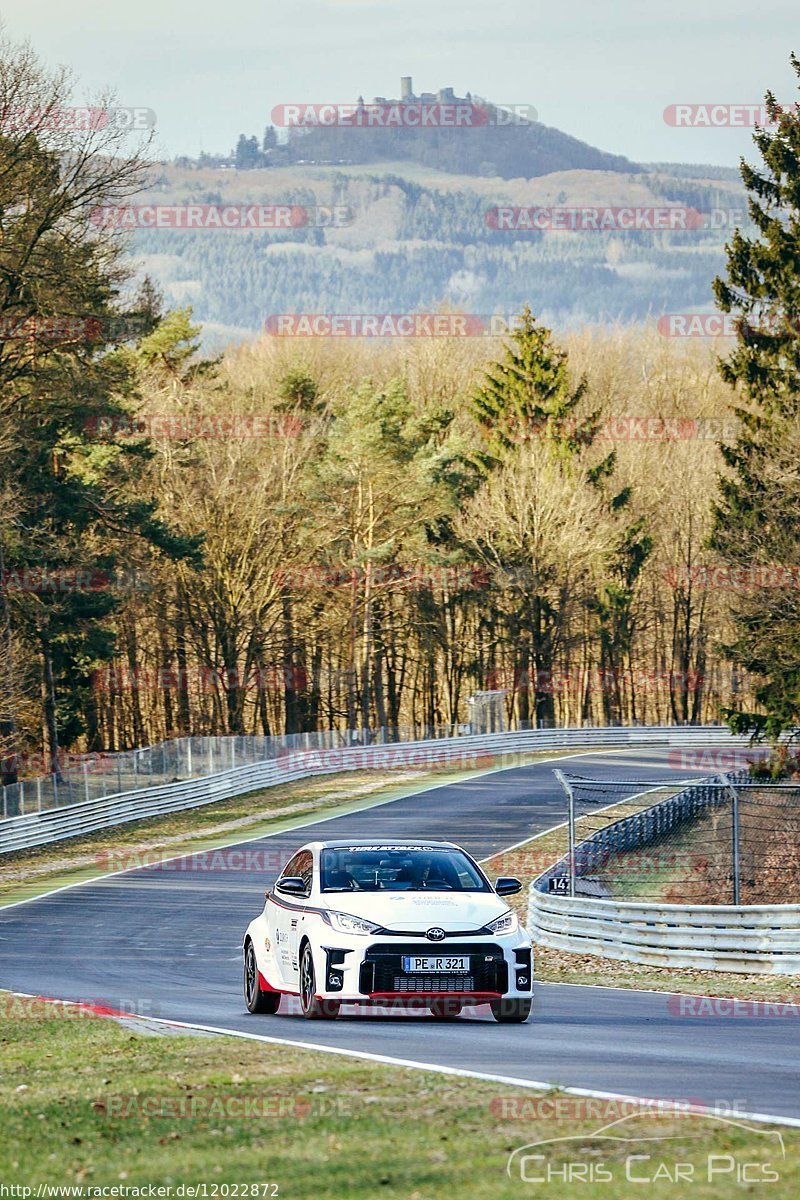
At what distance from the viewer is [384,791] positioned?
54.0 m

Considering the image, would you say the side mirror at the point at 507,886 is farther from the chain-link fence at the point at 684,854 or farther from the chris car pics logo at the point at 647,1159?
the chain-link fence at the point at 684,854

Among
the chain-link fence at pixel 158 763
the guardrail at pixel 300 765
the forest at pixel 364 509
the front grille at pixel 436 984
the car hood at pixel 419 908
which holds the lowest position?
the guardrail at pixel 300 765

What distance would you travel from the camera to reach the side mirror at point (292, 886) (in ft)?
49.7

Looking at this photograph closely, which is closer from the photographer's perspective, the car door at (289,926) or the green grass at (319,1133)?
the green grass at (319,1133)

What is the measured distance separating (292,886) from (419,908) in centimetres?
152

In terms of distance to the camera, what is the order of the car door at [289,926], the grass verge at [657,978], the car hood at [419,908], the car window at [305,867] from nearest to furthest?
the car hood at [419,908], the car door at [289,926], the car window at [305,867], the grass verge at [657,978]

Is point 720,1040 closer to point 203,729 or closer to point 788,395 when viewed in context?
point 788,395

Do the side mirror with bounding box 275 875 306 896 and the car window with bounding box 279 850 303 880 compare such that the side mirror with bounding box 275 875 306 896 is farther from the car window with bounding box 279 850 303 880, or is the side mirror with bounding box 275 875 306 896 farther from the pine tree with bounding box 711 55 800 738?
the pine tree with bounding box 711 55 800 738

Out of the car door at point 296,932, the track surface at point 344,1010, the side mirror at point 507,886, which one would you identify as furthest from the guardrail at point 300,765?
the side mirror at point 507,886

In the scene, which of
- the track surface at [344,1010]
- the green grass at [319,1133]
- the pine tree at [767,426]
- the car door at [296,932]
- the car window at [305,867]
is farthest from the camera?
the pine tree at [767,426]

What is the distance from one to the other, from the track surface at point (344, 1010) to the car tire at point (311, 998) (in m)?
0.17

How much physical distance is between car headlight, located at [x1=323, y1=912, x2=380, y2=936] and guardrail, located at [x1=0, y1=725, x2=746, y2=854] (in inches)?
1114

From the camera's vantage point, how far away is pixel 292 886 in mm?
15273

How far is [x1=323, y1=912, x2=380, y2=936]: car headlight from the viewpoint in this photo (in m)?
14.1
